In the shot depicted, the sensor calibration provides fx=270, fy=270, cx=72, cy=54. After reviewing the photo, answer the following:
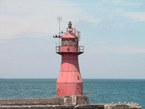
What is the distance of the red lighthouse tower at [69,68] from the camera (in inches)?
992

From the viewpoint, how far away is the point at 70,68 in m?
25.7

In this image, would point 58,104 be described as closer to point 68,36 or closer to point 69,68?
point 69,68

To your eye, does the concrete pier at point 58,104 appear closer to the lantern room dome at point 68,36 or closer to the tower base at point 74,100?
the tower base at point 74,100

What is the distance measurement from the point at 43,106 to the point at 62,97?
2270 millimetres

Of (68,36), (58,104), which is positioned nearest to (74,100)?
(58,104)

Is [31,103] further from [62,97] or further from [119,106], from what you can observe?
[119,106]

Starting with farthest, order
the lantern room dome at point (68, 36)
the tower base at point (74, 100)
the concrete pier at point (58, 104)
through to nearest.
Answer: the lantern room dome at point (68, 36)
the tower base at point (74, 100)
the concrete pier at point (58, 104)

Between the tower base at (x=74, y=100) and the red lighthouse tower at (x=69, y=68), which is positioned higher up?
the red lighthouse tower at (x=69, y=68)

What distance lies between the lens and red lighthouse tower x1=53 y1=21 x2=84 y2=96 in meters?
25.2

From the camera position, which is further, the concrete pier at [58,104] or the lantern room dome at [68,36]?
the lantern room dome at [68,36]

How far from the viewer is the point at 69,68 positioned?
1010 inches

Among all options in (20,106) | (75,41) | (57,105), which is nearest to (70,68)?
(75,41)

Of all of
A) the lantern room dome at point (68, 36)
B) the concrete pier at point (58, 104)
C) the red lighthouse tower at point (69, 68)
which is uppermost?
the lantern room dome at point (68, 36)

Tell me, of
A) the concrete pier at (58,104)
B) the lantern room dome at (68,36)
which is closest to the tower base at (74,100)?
the concrete pier at (58,104)
